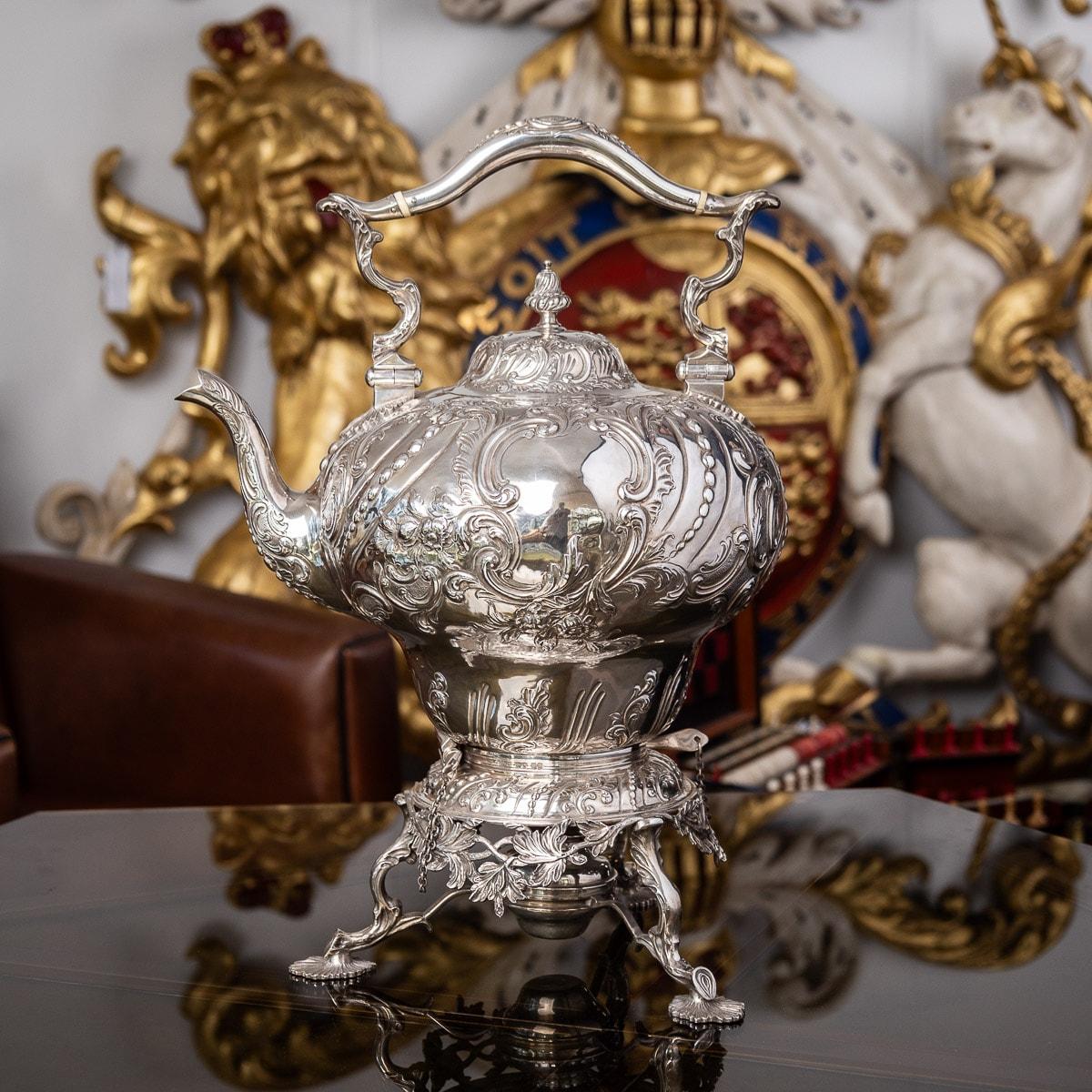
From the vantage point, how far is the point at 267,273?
2.11 meters

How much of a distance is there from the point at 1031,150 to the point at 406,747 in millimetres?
1156

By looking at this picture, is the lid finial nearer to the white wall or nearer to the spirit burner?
the spirit burner

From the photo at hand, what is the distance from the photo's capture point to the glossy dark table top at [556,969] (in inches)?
24.5

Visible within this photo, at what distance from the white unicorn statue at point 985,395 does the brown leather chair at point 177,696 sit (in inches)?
36.1

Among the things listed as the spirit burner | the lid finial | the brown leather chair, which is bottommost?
the brown leather chair

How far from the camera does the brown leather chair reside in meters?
1.48

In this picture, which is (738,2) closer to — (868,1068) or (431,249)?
(431,249)

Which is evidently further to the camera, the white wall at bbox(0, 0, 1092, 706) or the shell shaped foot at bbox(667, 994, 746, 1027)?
the white wall at bbox(0, 0, 1092, 706)

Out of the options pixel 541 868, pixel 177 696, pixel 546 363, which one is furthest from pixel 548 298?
pixel 177 696

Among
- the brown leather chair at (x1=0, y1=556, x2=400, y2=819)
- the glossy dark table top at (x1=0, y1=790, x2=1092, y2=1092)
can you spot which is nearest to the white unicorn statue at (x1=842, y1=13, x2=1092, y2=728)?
the brown leather chair at (x1=0, y1=556, x2=400, y2=819)

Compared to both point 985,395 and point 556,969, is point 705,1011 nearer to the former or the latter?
point 556,969

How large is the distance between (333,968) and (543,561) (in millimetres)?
223

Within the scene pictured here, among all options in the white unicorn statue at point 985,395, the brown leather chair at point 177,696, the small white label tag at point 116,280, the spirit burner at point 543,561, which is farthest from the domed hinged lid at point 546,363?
the small white label tag at point 116,280

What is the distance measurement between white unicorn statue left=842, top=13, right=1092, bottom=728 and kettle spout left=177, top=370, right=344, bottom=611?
1468 mm
